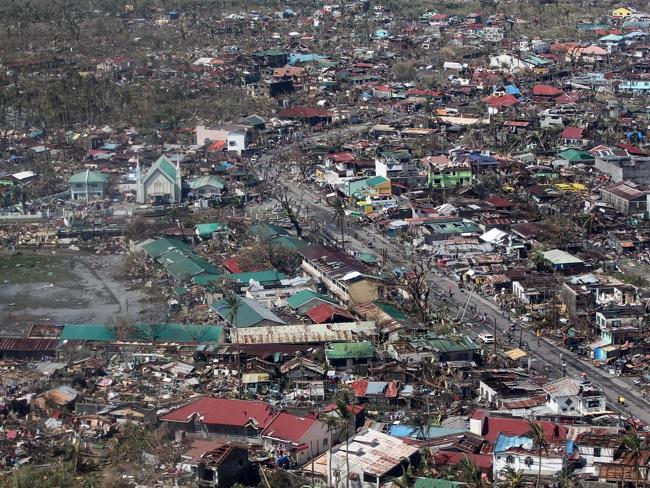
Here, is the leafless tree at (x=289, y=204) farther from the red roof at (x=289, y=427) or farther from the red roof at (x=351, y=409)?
the red roof at (x=289, y=427)

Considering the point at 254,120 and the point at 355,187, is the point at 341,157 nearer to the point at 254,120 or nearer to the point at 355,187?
the point at 355,187

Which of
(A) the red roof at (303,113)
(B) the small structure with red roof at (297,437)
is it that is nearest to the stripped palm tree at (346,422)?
(B) the small structure with red roof at (297,437)

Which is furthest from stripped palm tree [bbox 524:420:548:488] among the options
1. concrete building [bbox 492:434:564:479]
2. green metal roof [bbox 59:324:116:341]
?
green metal roof [bbox 59:324:116:341]

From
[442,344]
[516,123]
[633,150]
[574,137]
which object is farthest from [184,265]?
[516,123]

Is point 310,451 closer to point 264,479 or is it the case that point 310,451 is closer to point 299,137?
point 264,479

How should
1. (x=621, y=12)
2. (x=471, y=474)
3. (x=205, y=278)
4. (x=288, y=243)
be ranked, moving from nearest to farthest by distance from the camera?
(x=471, y=474) → (x=205, y=278) → (x=288, y=243) → (x=621, y=12)

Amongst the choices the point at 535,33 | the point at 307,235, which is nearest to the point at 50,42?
the point at 535,33
